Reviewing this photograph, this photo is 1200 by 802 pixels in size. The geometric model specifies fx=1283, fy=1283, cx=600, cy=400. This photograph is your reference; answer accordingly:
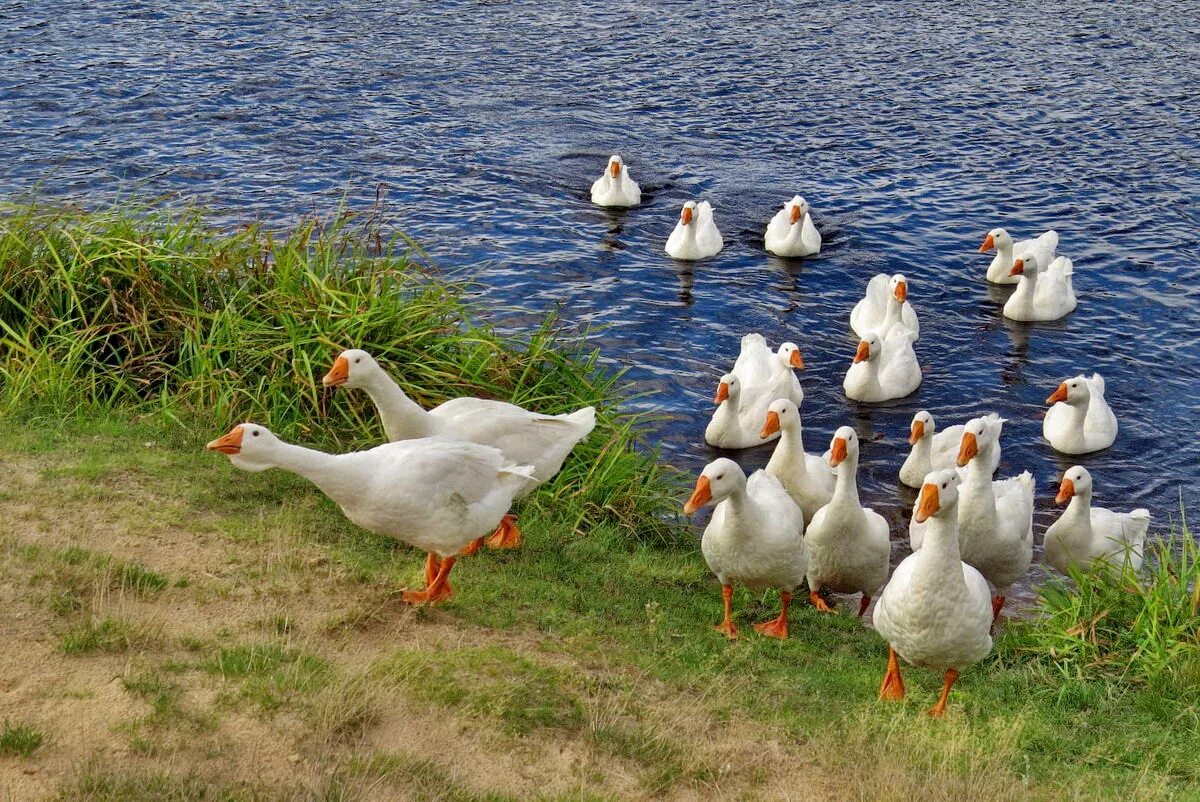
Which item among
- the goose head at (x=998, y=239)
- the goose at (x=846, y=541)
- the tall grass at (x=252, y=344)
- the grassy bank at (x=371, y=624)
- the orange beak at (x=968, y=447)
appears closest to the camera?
the grassy bank at (x=371, y=624)

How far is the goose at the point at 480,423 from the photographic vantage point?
27.9 feet

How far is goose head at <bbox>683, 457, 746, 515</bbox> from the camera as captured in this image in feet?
26.9

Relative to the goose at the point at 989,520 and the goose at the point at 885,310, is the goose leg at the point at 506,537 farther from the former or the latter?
the goose at the point at 885,310

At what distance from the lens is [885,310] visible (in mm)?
14469

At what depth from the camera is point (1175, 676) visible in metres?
7.67

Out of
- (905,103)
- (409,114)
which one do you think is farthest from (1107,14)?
(409,114)

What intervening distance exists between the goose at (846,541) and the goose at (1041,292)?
6530 mm

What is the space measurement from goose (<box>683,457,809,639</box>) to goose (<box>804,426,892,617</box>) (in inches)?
17.9

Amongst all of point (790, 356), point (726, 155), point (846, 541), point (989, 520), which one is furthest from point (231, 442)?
point (726, 155)

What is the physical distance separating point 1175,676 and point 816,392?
6.44 m

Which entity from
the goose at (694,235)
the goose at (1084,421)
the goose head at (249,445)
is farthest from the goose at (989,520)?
the goose at (694,235)

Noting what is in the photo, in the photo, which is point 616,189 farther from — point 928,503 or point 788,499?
point 928,503

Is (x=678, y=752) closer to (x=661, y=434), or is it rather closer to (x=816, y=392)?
(x=661, y=434)

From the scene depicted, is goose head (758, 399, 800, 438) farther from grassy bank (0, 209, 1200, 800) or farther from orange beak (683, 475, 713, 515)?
orange beak (683, 475, 713, 515)
